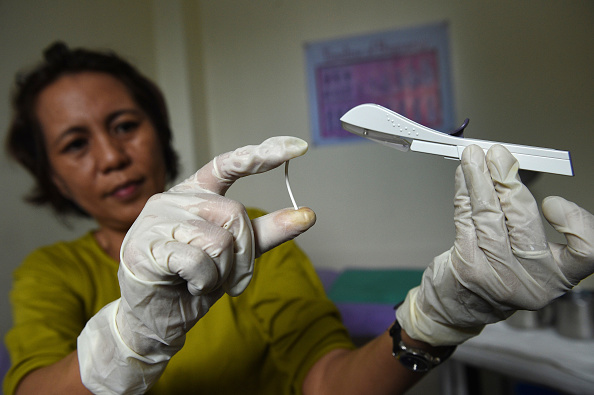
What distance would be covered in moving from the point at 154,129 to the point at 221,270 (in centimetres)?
57

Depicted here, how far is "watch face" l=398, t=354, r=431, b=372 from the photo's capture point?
20.7 inches

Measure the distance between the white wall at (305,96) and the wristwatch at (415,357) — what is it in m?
1.05

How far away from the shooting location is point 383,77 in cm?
158

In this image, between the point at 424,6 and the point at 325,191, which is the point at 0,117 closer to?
the point at 325,191

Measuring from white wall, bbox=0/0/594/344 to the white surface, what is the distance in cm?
55

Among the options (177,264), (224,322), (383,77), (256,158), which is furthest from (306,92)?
(177,264)

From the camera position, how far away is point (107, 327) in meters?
0.45

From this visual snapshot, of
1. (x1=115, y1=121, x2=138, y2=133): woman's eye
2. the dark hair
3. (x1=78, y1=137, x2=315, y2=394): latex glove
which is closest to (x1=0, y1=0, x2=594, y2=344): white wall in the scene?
the dark hair

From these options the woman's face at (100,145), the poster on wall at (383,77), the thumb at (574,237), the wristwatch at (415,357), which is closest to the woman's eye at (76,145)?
the woman's face at (100,145)

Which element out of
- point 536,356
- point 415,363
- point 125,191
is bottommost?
point 536,356

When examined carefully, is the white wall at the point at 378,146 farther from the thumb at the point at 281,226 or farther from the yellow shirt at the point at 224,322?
the thumb at the point at 281,226

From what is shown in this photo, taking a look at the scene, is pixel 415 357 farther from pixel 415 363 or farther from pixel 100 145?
pixel 100 145

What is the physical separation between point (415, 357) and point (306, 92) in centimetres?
134

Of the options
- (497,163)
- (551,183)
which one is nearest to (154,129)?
(497,163)
